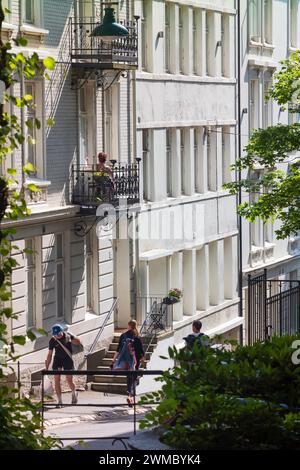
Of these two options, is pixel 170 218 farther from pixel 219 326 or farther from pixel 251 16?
pixel 251 16

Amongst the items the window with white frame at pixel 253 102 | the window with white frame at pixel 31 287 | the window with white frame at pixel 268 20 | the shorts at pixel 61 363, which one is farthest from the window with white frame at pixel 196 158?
the shorts at pixel 61 363

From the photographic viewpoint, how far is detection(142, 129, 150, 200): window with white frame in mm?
43062

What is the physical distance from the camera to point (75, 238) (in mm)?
37188

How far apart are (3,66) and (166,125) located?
33.0 metres

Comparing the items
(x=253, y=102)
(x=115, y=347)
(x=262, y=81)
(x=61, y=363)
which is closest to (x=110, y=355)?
(x=115, y=347)

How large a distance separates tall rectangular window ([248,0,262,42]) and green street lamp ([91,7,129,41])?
58.1 ft

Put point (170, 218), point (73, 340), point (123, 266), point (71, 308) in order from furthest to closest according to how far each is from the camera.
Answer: point (170, 218), point (123, 266), point (71, 308), point (73, 340)

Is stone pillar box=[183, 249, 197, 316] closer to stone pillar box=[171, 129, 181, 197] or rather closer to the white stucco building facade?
stone pillar box=[171, 129, 181, 197]

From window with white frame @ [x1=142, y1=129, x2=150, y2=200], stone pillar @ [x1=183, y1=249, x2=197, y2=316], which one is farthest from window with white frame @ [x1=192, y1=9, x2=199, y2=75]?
stone pillar @ [x1=183, y1=249, x2=197, y2=316]

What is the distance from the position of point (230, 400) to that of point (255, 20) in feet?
146

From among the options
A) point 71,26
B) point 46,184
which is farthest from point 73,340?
point 71,26

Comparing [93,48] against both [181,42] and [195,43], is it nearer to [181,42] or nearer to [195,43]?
[181,42]

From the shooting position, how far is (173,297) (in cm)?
4206

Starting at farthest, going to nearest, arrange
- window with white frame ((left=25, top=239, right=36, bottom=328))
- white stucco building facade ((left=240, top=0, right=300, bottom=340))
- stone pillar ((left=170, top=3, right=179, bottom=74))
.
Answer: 1. white stucco building facade ((left=240, top=0, right=300, bottom=340))
2. stone pillar ((left=170, top=3, right=179, bottom=74))
3. window with white frame ((left=25, top=239, right=36, bottom=328))
